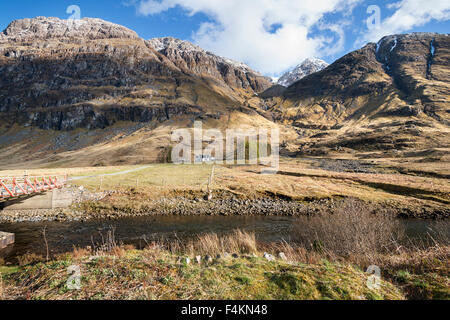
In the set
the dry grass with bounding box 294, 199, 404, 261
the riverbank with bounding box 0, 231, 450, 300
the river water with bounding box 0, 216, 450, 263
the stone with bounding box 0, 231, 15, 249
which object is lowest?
the river water with bounding box 0, 216, 450, 263

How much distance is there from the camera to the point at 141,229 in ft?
75.0

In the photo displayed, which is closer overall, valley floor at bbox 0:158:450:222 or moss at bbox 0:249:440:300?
moss at bbox 0:249:440:300

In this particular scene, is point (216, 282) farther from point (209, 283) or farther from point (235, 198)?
point (235, 198)

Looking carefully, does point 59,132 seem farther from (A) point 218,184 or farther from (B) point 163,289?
(B) point 163,289

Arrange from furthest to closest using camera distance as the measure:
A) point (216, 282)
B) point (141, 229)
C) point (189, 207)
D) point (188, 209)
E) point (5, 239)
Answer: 1. point (189, 207)
2. point (188, 209)
3. point (141, 229)
4. point (5, 239)
5. point (216, 282)

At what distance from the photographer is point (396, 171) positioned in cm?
6066

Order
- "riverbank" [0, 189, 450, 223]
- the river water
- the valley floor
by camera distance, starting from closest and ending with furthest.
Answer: the river water → "riverbank" [0, 189, 450, 223] → the valley floor

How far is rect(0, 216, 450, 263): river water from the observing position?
18.5 meters

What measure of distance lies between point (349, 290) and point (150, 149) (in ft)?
338

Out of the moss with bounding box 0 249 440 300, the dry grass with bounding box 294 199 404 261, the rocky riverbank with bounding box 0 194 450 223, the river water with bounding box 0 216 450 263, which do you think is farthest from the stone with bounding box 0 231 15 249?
the dry grass with bounding box 294 199 404 261

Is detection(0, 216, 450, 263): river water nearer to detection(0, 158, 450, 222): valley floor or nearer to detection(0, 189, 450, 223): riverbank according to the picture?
detection(0, 189, 450, 223): riverbank

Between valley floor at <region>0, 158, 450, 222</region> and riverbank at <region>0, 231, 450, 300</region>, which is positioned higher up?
riverbank at <region>0, 231, 450, 300</region>

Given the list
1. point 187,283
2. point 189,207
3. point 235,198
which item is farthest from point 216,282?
point 235,198
